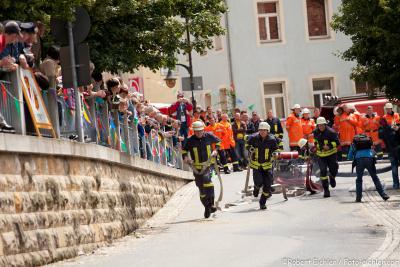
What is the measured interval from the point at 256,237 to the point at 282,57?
34.2 metres

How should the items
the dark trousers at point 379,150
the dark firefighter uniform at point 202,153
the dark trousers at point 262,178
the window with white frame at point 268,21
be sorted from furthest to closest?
1. the window with white frame at point 268,21
2. the dark trousers at point 379,150
3. the dark trousers at point 262,178
4. the dark firefighter uniform at point 202,153

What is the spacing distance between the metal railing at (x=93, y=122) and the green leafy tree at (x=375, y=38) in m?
5.29

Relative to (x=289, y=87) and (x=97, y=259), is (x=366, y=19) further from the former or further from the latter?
(x=289, y=87)

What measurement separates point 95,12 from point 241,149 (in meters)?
14.5

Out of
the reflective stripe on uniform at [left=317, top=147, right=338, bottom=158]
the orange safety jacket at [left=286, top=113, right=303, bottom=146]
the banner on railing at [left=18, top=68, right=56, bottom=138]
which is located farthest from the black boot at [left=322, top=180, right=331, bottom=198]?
the banner on railing at [left=18, top=68, right=56, bottom=138]

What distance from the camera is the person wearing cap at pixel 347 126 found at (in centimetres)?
3428

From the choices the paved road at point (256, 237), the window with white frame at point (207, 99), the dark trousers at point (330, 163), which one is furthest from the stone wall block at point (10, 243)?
the window with white frame at point (207, 99)

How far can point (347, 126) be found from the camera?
114ft

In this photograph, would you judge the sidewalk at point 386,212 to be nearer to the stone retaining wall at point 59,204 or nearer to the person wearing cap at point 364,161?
the person wearing cap at point 364,161

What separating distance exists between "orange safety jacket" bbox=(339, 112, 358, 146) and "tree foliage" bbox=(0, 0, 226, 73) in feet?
29.8

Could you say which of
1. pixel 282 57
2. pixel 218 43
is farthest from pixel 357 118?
pixel 218 43

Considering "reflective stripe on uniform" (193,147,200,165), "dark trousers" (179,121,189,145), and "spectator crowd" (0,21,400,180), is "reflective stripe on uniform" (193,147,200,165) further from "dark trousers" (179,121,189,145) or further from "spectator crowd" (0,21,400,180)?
"dark trousers" (179,121,189,145)

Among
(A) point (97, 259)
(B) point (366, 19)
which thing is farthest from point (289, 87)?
(A) point (97, 259)

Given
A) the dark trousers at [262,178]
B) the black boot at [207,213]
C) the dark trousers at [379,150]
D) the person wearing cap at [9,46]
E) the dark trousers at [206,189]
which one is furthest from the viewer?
the dark trousers at [379,150]
